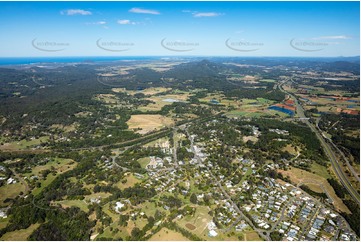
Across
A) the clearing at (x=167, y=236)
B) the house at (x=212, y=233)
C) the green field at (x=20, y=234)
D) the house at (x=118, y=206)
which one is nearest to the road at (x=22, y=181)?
the green field at (x=20, y=234)

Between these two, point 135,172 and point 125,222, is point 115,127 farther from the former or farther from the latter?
point 125,222

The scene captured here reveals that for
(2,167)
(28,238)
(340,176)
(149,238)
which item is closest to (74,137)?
(2,167)

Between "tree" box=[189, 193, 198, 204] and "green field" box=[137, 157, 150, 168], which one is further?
"green field" box=[137, 157, 150, 168]

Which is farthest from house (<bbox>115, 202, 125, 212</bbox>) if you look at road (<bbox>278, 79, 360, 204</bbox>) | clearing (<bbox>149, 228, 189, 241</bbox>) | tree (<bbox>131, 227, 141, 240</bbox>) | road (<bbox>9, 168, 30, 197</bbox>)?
road (<bbox>278, 79, 360, 204</bbox>)

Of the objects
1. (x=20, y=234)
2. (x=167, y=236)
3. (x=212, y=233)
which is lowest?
(x=20, y=234)

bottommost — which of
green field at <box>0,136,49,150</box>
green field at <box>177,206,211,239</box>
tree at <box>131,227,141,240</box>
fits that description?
green field at <box>177,206,211,239</box>

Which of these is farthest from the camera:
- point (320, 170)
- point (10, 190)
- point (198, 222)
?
point (320, 170)

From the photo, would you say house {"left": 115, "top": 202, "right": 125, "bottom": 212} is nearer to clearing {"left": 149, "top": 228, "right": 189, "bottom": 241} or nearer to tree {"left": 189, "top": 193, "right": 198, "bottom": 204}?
clearing {"left": 149, "top": 228, "right": 189, "bottom": 241}

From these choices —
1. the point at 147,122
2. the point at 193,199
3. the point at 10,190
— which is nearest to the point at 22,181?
the point at 10,190

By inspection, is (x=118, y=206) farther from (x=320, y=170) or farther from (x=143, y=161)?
(x=320, y=170)

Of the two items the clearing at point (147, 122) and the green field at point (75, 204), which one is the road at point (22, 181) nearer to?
the green field at point (75, 204)

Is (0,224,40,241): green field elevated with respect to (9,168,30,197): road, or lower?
lower
